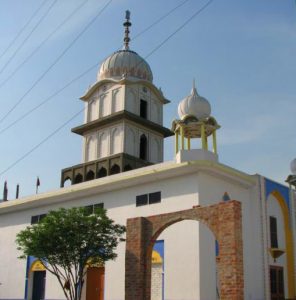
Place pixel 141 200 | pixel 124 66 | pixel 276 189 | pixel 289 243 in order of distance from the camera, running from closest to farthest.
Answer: pixel 141 200 < pixel 276 189 < pixel 289 243 < pixel 124 66

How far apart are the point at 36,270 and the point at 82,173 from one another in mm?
7380

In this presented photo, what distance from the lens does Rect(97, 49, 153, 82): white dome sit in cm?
3688

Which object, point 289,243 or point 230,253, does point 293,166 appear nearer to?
point 289,243

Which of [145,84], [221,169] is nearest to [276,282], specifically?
[221,169]

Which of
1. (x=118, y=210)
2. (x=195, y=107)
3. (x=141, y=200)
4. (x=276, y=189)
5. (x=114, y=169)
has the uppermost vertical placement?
(x=195, y=107)

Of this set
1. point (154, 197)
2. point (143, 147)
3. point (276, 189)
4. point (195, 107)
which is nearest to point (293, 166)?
point (276, 189)

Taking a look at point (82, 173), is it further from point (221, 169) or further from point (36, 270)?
point (221, 169)

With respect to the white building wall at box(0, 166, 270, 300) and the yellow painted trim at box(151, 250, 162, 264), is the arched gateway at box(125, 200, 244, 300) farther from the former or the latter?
the yellow painted trim at box(151, 250, 162, 264)

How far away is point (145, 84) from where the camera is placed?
3694 centimetres

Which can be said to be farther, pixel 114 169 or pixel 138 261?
pixel 114 169

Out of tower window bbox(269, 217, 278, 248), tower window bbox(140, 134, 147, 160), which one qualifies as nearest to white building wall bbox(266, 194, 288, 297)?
tower window bbox(269, 217, 278, 248)

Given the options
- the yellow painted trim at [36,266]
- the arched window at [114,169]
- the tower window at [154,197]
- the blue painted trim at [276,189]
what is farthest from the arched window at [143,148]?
the blue painted trim at [276,189]

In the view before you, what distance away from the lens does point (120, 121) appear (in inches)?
1369

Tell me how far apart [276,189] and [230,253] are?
14581 millimetres
